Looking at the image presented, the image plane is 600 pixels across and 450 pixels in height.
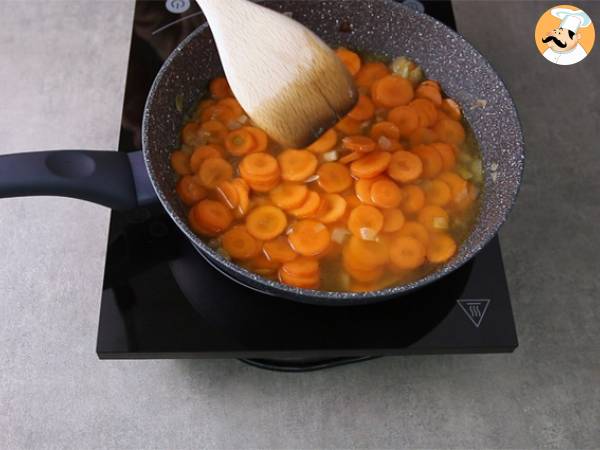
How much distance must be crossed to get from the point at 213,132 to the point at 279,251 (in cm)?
28

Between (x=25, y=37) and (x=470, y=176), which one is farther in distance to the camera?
(x=25, y=37)

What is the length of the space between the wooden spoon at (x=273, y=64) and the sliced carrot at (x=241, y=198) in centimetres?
14

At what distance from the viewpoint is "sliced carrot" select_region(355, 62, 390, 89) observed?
128 cm

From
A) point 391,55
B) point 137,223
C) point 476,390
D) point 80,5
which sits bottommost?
point 476,390

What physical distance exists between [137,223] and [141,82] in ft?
1.04

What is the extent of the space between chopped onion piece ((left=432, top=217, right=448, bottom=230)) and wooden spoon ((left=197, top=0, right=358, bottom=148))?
0.29m

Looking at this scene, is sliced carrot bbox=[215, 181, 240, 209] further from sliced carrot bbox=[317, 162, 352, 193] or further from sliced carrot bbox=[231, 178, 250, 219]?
sliced carrot bbox=[317, 162, 352, 193]

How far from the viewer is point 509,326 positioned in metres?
1.07

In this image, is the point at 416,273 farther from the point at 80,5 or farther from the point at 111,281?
the point at 80,5

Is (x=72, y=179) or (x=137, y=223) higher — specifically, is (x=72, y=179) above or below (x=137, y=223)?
above

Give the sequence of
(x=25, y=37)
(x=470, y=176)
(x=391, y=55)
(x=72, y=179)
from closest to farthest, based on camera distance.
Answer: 1. (x=72, y=179)
2. (x=470, y=176)
3. (x=391, y=55)
4. (x=25, y=37)

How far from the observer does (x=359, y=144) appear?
45.2 inches

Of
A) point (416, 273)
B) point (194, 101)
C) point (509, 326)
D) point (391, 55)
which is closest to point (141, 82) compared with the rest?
point (194, 101)

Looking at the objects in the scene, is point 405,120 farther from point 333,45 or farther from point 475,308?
point 475,308
